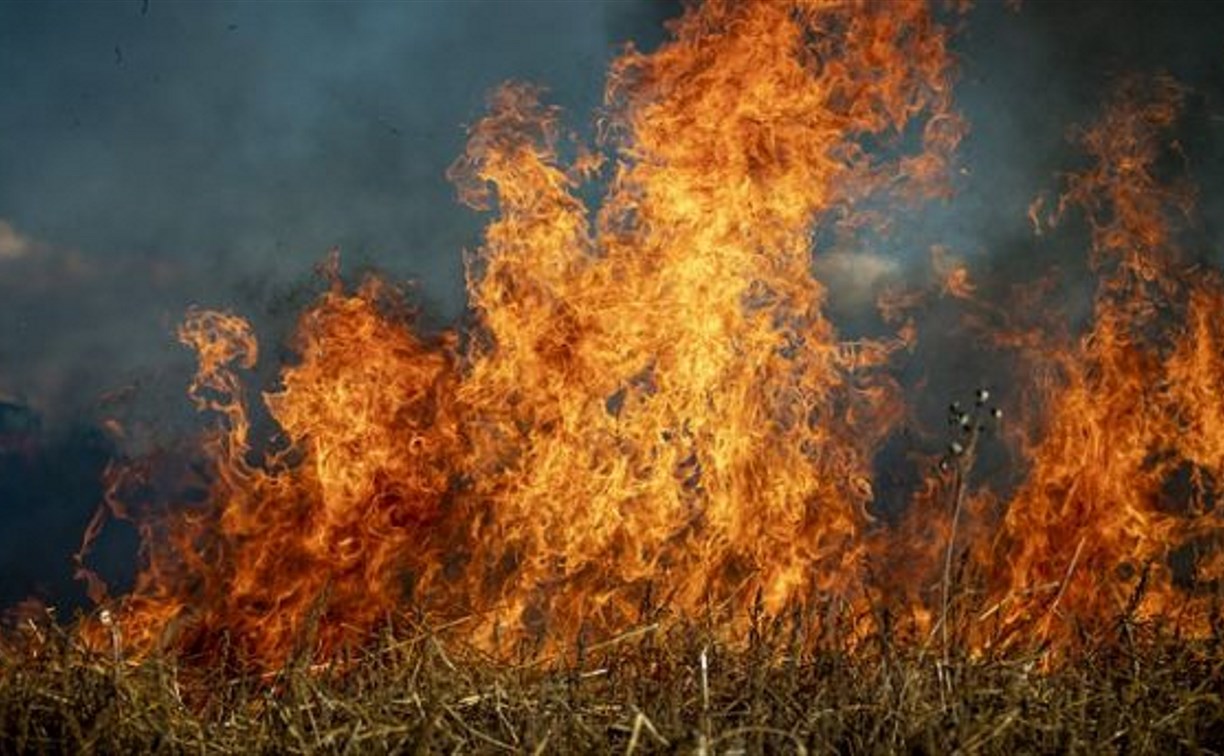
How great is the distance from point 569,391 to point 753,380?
1798 mm

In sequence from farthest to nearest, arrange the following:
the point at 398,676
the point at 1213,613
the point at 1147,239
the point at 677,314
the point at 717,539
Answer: the point at 1147,239
the point at 677,314
the point at 717,539
the point at 1213,613
the point at 398,676

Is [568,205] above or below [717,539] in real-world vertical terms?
above

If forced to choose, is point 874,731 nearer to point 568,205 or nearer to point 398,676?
point 398,676

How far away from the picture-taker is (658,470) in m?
11.1

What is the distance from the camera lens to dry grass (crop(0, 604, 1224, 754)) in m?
4.37

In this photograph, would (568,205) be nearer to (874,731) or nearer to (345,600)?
(345,600)

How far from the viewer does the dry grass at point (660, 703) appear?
4.37 metres

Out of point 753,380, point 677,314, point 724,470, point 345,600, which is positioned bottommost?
point 345,600

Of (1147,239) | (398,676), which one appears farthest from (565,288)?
(398,676)

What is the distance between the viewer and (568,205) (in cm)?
1230

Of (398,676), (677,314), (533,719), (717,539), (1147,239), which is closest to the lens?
(533,719)

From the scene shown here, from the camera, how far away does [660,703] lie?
5141mm

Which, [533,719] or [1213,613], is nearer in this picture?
[533,719]

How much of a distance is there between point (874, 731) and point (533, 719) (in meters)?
1.25
